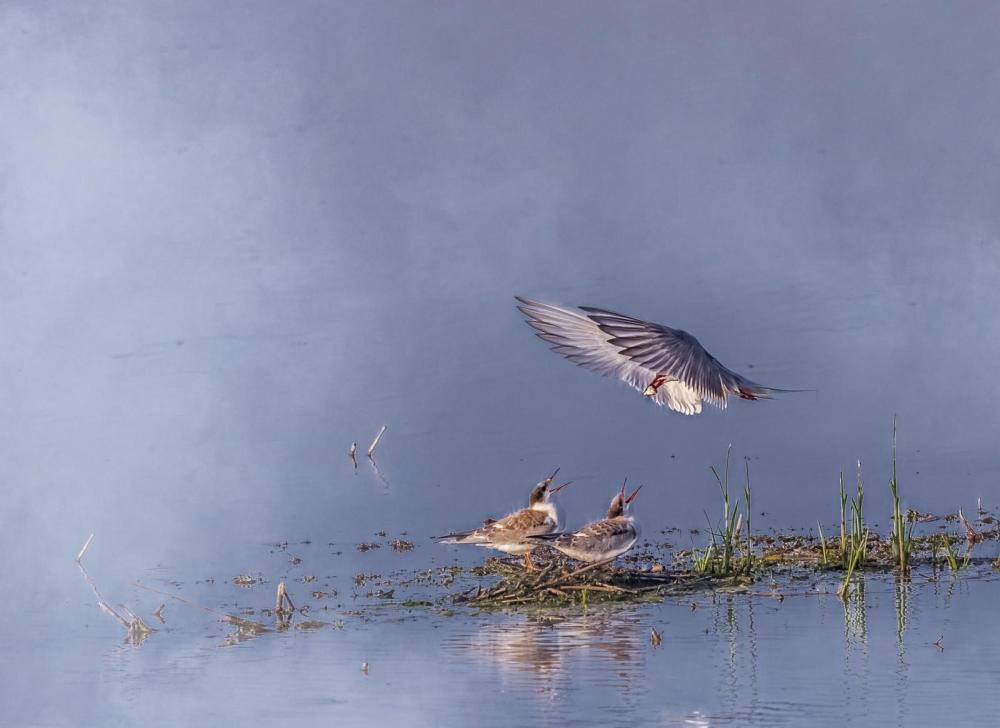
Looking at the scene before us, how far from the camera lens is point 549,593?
35.1 feet

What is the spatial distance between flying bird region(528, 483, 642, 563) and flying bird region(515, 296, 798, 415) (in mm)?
1191

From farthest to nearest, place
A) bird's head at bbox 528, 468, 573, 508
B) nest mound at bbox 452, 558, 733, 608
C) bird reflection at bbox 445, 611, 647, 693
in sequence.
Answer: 1. bird's head at bbox 528, 468, 573, 508
2. nest mound at bbox 452, 558, 733, 608
3. bird reflection at bbox 445, 611, 647, 693

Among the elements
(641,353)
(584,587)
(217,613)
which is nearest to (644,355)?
(641,353)

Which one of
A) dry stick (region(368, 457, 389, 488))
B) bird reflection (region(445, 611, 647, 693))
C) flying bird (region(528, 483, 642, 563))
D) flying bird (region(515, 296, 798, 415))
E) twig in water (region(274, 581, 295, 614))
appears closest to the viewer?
bird reflection (region(445, 611, 647, 693))

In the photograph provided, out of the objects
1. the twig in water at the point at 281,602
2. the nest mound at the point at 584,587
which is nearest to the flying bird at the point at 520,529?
the nest mound at the point at 584,587

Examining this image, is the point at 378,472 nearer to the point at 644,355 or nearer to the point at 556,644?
the point at 644,355

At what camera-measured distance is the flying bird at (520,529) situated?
11.8 m

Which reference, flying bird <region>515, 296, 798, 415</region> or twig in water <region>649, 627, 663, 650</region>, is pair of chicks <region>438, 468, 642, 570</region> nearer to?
flying bird <region>515, 296, 798, 415</region>

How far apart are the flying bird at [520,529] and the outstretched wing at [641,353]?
1.26m

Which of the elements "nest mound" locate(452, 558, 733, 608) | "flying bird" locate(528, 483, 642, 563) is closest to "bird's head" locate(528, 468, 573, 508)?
"flying bird" locate(528, 483, 642, 563)

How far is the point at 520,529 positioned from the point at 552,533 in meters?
0.25

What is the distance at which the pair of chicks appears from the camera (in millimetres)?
11305

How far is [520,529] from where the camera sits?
11.8 m

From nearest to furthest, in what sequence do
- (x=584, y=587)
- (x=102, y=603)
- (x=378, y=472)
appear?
(x=102, y=603)
(x=584, y=587)
(x=378, y=472)
